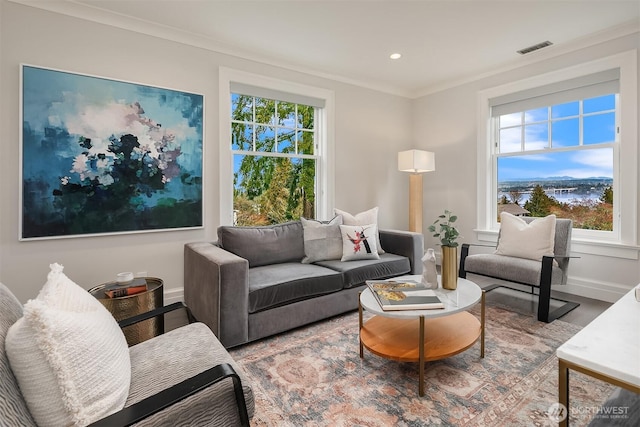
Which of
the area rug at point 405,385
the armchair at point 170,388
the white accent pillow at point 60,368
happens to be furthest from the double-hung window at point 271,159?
the white accent pillow at point 60,368

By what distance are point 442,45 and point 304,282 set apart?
2.77m

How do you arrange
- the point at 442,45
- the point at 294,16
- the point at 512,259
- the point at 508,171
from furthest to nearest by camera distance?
the point at 508,171 → the point at 442,45 → the point at 512,259 → the point at 294,16

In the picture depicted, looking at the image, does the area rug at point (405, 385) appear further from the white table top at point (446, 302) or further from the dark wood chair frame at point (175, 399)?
the white table top at point (446, 302)

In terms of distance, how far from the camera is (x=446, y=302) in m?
Result: 1.95

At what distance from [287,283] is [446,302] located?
3.72 feet

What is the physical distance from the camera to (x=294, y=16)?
278cm

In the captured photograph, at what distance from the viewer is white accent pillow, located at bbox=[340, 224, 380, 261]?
311cm

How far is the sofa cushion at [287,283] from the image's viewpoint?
233cm

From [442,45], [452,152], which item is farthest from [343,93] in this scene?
[452,152]

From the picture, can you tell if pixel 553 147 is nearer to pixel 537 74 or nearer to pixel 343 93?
pixel 537 74

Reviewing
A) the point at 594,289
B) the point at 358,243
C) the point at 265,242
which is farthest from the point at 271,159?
the point at 594,289

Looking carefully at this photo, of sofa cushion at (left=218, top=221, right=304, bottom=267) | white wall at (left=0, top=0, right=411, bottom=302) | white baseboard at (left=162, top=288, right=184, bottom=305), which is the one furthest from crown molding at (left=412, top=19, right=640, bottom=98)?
white baseboard at (left=162, top=288, right=184, bottom=305)

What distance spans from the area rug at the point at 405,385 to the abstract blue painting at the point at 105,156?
1626 mm

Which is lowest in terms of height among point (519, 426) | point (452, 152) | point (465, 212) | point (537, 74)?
point (519, 426)
